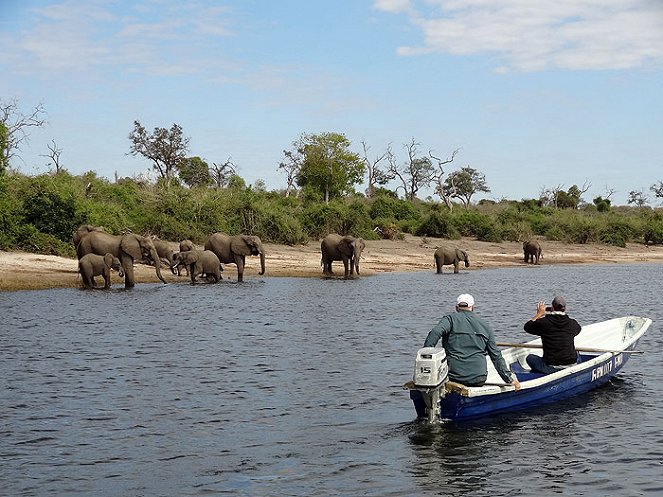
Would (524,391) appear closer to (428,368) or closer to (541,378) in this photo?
(541,378)

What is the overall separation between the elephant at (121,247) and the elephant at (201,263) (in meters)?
1.69

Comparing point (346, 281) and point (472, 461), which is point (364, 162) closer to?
point (346, 281)

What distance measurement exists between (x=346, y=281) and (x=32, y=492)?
28039 millimetres

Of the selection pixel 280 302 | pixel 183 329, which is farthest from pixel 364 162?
pixel 183 329

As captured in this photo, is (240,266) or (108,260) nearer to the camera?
(108,260)

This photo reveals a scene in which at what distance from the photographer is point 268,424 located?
1227cm

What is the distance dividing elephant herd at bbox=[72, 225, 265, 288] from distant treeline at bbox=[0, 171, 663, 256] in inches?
136

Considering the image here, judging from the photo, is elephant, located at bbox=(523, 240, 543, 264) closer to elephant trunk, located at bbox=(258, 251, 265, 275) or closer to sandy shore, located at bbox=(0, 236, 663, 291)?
sandy shore, located at bbox=(0, 236, 663, 291)

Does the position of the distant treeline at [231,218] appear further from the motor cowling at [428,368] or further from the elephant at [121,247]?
the motor cowling at [428,368]

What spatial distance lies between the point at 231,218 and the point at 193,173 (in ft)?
85.4

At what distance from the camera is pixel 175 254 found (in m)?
36.2

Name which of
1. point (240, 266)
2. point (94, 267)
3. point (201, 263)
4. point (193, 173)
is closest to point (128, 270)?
point (94, 267)

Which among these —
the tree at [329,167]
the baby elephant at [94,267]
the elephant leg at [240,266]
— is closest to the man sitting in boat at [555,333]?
the baby elephant at [94,267]

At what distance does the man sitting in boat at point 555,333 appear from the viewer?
45.5ft
